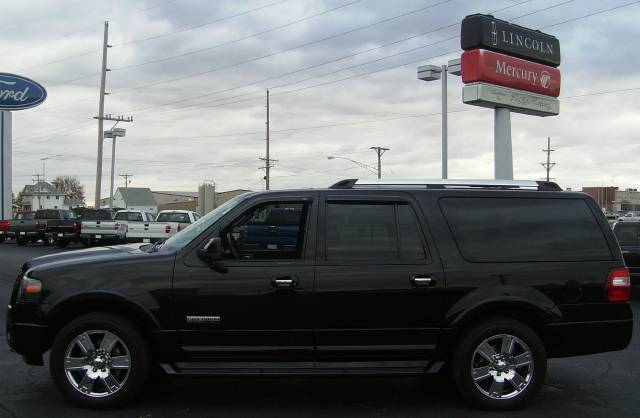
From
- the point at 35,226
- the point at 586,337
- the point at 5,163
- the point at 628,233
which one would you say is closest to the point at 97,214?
the point at 35,226

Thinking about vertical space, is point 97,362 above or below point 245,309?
below

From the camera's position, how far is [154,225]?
24812 mm

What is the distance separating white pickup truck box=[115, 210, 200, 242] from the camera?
→ 24656mm

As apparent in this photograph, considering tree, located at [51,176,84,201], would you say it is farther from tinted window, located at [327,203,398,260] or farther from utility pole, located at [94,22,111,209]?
tinted window, located at [327,203,398,260]

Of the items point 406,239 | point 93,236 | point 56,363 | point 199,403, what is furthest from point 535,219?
point 93,236

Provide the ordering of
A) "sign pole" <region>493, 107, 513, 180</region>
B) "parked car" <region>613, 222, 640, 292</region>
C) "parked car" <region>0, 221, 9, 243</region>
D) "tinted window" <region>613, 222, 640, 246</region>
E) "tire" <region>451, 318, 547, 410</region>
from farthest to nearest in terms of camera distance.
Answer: "parked car" <region>0, 221, 9, 243</region>, "sign pole" <region>493, 107, 513, 180</region>, "tinted window" <region>613, 222, 640, 246</region>, "parked car" <region>613, 222, 640, 292</region>, "tire" <region>451, 318, 547, 410</region>

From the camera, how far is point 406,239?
203 inches

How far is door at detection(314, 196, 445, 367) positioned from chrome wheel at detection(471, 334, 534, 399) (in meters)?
0.46

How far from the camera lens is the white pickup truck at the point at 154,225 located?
2466 cm

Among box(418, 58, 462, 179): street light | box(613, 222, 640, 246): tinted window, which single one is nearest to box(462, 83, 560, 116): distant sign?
box(418, 58, 462, 179): street light

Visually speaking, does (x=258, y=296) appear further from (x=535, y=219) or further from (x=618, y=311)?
(x=618, y=311)

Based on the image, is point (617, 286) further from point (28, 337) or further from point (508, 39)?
point (508, 39)

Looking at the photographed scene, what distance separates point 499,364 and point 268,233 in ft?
7.49

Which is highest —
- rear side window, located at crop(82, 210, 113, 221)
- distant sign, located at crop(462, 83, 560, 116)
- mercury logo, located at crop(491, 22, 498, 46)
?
mercury logo, located at crop(491, 22, 498, 46)
